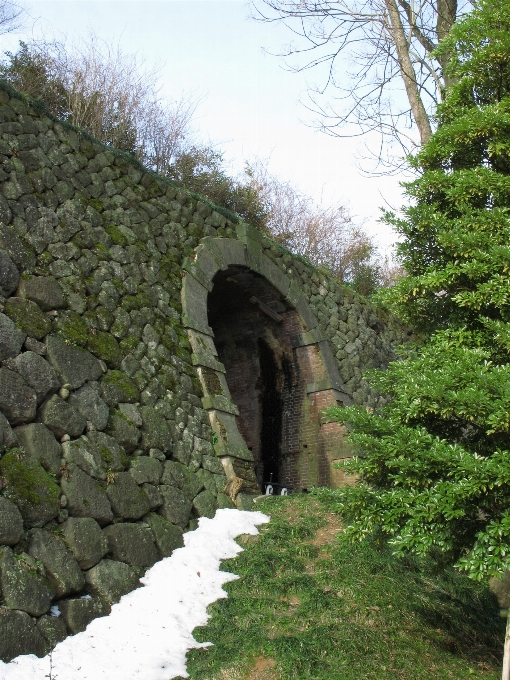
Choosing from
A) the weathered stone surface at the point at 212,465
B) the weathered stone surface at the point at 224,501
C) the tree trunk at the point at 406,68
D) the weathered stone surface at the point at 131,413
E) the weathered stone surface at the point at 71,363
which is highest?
the tree trunk at the point at 406,68

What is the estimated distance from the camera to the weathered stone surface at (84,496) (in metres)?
6.26

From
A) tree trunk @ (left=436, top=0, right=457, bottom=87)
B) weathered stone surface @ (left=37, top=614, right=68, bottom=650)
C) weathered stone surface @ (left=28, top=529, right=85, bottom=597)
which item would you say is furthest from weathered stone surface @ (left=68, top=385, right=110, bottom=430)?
tree trunk @ (left=436, top=0, right=457, bottom=87)

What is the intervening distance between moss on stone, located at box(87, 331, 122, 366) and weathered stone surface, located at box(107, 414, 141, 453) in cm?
68

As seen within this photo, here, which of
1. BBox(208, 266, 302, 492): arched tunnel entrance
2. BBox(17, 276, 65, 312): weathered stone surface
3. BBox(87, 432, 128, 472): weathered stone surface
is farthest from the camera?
BBox(208, 266, 302, 492): arched tunnel entrance

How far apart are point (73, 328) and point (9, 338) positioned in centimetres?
91

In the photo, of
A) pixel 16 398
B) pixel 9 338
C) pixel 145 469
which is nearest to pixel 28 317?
pixel 9 338

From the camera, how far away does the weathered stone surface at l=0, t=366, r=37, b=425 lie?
20.2ft

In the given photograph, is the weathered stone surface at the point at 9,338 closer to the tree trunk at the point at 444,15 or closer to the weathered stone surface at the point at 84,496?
the weathered stone surface at the point at 84,496

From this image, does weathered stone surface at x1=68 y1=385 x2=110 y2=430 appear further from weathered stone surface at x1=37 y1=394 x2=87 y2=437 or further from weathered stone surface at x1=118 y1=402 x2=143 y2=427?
weathered stone surface at x1=118 y1=402 x2=143 y2=427

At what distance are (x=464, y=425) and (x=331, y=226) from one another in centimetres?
1236

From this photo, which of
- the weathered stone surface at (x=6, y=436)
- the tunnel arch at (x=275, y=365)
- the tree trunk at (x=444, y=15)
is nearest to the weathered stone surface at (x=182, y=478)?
the weathered stone surface at (x=6, y=436)

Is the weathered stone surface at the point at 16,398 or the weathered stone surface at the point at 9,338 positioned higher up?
the weathered stone surface at the point at 9,338

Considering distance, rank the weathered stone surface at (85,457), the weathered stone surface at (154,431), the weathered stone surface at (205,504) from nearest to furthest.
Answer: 1. the weathered stone surface at (85,457)
2. the weathered stone surface at (154,431)
3. the weathered stone surface at (205,504)

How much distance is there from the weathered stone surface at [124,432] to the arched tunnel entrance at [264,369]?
4.24 metres
